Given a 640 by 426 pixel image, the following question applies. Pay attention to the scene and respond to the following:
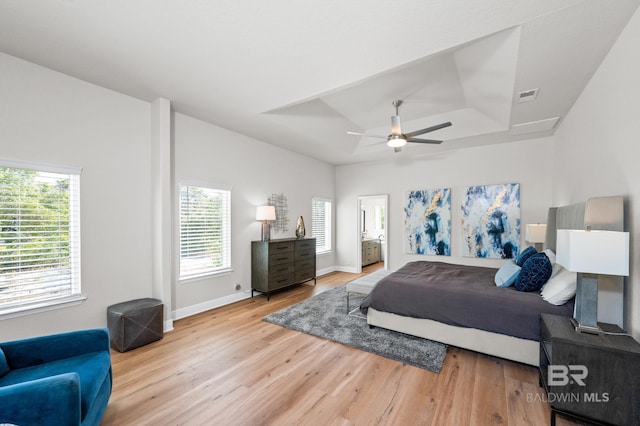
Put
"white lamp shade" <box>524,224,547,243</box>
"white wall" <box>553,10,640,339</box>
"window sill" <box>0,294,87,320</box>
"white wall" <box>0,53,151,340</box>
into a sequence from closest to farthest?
"white wall" <box>553,10,640,339</box>
"window sill" <box>0,294,87,320</box>
"white wall" <box>0,53,151,340</box>
"white lamp shade" <box>524,224,547,243</box>

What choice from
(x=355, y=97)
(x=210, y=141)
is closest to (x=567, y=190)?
(x=355, y=97)

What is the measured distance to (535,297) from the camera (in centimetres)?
251

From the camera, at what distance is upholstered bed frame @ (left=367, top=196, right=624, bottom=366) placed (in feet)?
6.61

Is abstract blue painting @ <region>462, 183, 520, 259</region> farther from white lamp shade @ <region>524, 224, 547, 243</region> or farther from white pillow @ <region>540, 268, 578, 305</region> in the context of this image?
white pillow @ <region>540, 268, 578, 305</region>

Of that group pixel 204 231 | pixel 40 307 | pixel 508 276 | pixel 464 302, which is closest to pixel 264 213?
pixel 204 231

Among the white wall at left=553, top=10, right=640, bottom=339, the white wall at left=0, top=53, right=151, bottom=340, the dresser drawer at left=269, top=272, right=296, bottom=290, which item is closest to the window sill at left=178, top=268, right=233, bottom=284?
the white wall at left=0, top=53, right=151, bottom=340

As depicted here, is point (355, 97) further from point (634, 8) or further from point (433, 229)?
point (433, 229)

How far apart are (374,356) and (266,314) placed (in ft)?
5.99

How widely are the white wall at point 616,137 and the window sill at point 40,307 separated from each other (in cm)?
500

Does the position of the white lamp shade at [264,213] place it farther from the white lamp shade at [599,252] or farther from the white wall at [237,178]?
the white lamp shade at [599,252]

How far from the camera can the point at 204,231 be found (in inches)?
163

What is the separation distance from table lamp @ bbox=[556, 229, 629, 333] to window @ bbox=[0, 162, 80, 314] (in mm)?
4502

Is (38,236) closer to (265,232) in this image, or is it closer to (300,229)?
(265,232)
